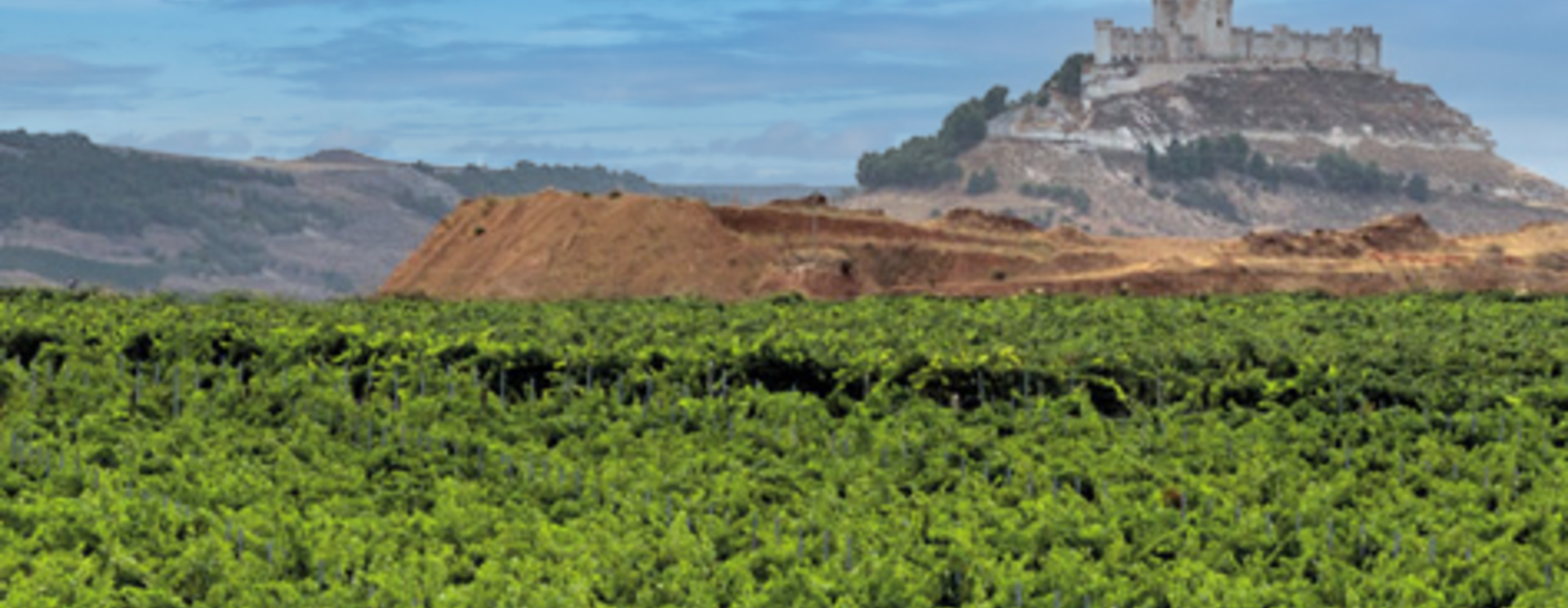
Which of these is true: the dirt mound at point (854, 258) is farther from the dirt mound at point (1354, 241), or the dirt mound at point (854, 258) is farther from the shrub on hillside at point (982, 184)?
the shrub on hillside at point (982, 184)

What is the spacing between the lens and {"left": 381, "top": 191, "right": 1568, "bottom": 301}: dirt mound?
58156 mm

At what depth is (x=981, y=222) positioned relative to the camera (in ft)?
236

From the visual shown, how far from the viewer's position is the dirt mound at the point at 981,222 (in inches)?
2810

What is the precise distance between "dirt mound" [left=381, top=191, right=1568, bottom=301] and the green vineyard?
2225cm

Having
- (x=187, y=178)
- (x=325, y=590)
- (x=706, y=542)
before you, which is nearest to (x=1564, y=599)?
(x=706, y=542)

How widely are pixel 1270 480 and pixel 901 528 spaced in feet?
14.8

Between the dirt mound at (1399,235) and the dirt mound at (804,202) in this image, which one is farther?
the dirt mound at (1399,235)

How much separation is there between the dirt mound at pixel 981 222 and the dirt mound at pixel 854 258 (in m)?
0.09

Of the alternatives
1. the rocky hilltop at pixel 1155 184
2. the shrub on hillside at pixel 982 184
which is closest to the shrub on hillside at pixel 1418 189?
the rocky hilltop at pixel 1155 184

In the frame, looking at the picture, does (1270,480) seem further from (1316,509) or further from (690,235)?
(690,235)

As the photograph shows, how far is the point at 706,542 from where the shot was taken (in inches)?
643

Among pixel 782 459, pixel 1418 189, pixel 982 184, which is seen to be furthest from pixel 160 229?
pixel 782 459

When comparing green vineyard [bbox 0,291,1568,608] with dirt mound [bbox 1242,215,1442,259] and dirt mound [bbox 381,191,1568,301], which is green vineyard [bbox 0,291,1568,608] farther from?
dirt mound [bbox 1242,215,1442,259]

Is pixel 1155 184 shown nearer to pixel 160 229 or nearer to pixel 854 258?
pixel 160 229
